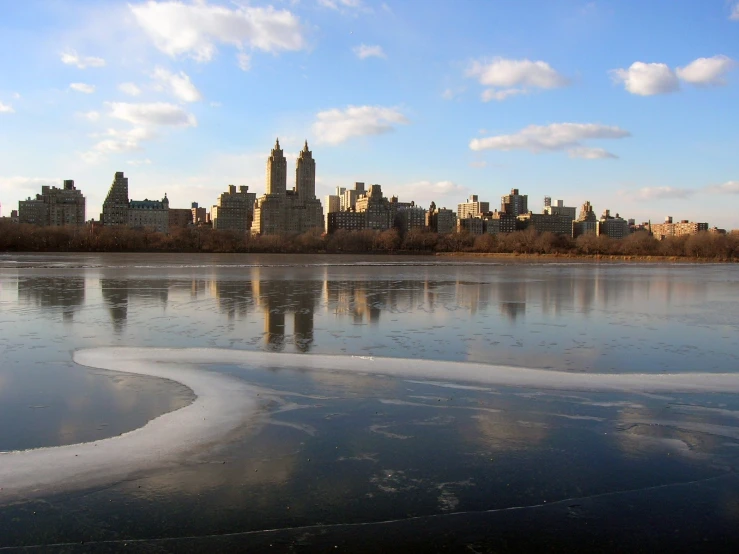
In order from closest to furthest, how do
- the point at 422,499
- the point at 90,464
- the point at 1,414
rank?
1. the point at 422,499
2. the point at 90,464
3. the point at 1,414

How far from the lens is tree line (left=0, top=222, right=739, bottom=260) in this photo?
99.8m

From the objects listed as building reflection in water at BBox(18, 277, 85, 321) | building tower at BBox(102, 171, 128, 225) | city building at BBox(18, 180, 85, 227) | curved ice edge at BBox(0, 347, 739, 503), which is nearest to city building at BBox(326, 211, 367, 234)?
building tower at BBox(102, 171, 128, 225)

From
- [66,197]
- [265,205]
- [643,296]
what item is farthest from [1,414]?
[66,197]

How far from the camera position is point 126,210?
174m

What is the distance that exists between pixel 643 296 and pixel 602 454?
60.3 feet

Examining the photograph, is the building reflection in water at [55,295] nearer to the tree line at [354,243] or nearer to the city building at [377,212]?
the tree line at [354,243]

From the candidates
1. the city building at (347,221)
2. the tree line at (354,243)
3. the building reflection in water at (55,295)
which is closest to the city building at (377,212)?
the city building at (347,221)

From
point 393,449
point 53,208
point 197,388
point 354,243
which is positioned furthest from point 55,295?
point 53,208

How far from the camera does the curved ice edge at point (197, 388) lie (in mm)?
4891

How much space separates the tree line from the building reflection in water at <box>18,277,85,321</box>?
79.0 meters

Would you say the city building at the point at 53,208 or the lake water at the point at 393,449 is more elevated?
the city building at the point at 53,208

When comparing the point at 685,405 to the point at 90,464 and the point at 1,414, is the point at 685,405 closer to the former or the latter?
the point at 90,464

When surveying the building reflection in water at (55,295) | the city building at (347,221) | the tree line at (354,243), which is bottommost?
the building reflection in water at (55,295)

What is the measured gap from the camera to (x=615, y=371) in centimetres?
885
